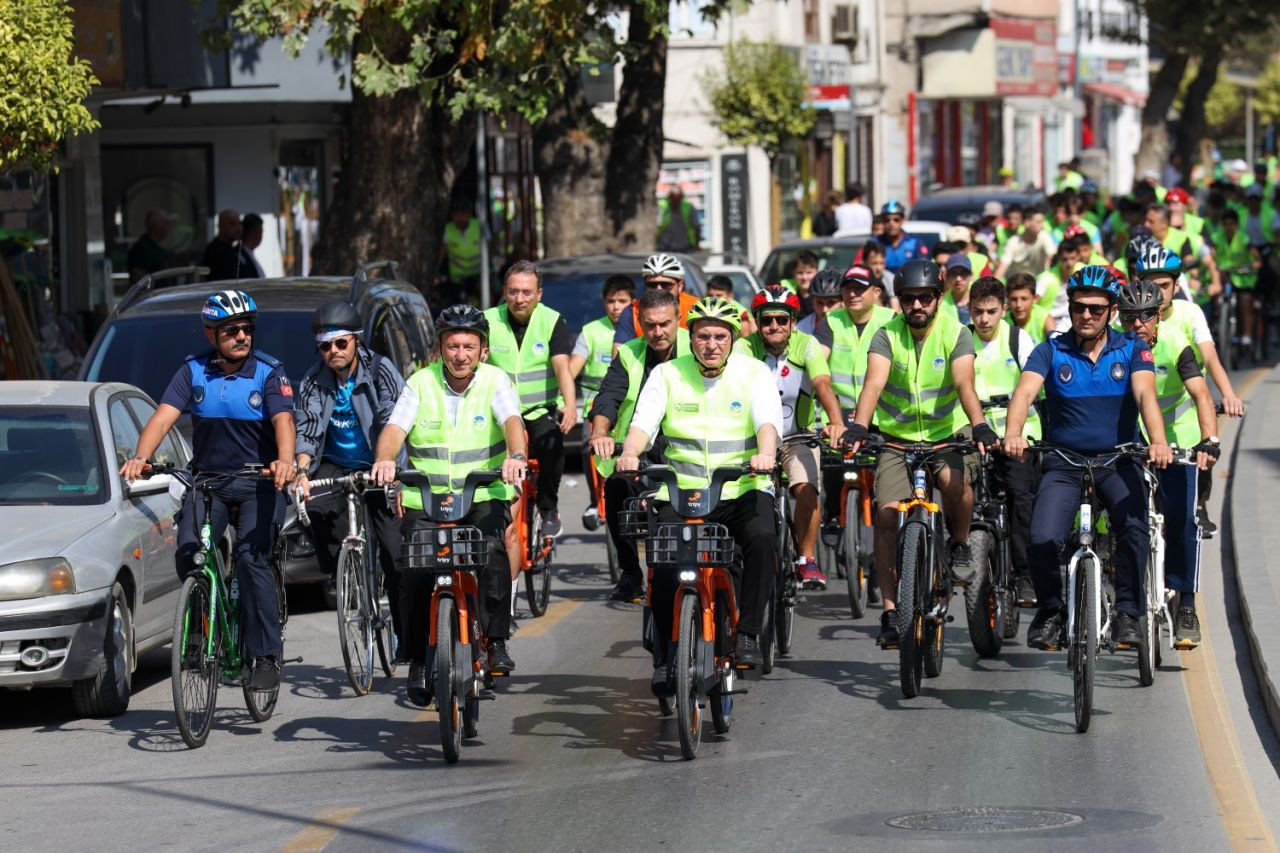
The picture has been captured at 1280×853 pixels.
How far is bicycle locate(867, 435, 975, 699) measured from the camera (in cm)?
1028

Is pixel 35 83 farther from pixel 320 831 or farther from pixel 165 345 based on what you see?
pixel 320 831

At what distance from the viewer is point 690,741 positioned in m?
9.09

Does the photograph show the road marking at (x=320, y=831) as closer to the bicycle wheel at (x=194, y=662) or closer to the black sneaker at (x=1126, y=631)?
the bicycle wheel at (x=194, y=662)

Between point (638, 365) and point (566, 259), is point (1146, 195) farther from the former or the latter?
point (638, 365)

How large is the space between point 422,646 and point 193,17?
13278 mm

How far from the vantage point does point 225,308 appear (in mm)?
10133

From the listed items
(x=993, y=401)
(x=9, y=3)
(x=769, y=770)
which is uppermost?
(x=9, y=3)

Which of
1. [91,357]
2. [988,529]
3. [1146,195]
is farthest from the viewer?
[1146,195]

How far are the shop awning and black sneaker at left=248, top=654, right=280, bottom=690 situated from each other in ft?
234

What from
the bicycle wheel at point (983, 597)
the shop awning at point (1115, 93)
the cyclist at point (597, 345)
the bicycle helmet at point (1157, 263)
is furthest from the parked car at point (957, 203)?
the shop awning at point (1115, 93)

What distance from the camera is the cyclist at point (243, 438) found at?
10102mm

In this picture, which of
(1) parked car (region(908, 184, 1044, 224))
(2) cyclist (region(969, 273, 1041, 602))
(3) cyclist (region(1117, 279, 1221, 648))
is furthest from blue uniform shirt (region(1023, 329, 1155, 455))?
(1) parked car (region(908, 184, 1044, 224))

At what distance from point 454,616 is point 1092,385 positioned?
9.77 feet

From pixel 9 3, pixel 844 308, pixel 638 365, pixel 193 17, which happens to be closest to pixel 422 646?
pixel 638 365
